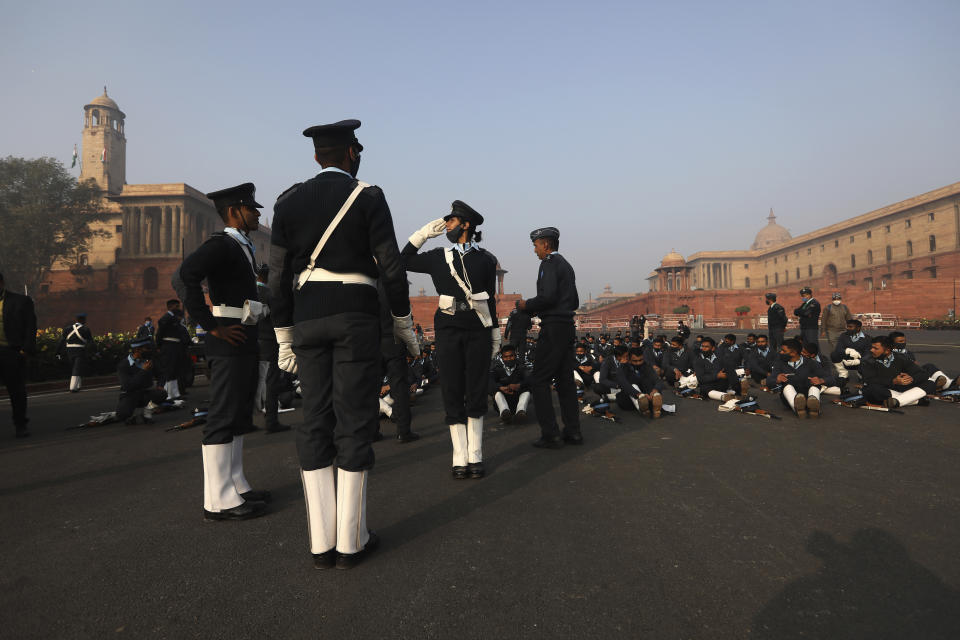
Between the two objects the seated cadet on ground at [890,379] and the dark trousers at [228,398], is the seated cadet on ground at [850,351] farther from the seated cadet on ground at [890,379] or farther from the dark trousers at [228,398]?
the dark trousers at [228,398]

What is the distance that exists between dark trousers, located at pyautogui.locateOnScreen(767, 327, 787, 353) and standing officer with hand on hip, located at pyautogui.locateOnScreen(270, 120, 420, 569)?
10.9m

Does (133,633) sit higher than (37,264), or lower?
lower

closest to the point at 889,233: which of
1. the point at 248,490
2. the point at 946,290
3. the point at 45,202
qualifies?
the point at 946,290

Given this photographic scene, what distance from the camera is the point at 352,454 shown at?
2324mm

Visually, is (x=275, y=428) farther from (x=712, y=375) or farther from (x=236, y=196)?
(x=712, y=375)

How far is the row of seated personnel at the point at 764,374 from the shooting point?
623 centimetres

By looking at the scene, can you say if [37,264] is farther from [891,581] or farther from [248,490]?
[891,581]

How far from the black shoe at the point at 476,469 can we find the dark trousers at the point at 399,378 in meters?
1.48

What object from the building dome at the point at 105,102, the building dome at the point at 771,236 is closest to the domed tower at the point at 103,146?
the building dome at the point at 105,102

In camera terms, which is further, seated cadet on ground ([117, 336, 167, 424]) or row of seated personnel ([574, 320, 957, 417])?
seated cadet on ground ([117, 336, 167, 424])

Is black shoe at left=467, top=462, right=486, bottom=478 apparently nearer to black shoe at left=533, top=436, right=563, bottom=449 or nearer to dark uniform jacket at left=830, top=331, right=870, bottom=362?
black shoe at left=533, top=436, right=563, bottom=449

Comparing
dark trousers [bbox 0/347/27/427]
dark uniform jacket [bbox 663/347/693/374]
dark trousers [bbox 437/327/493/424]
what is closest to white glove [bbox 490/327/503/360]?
dark trousers [bbox 437/327/493/424]

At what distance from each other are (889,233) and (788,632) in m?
80.9

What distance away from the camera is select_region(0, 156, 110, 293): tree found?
3966cm
